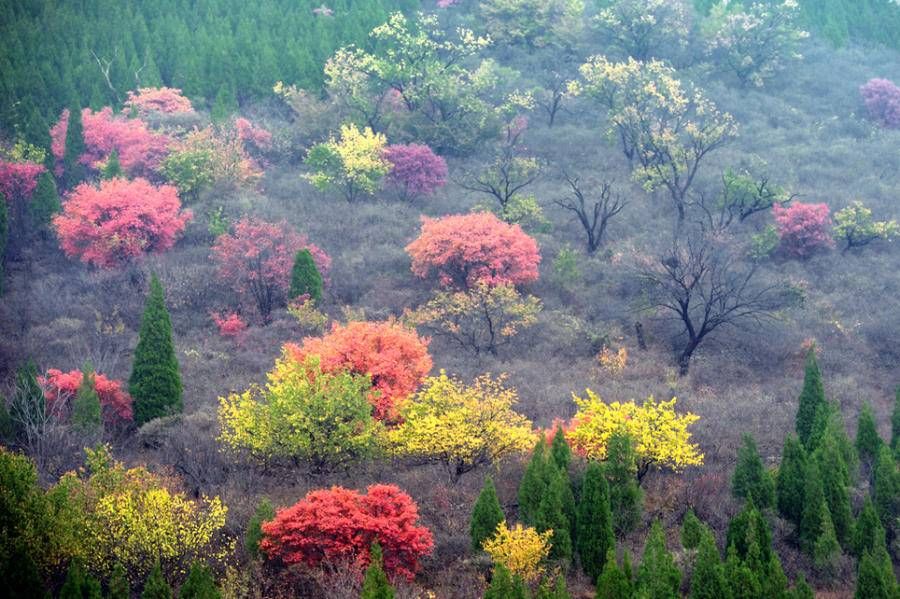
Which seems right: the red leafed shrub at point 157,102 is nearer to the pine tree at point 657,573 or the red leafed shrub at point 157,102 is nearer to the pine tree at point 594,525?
the pine tree at point 594,525

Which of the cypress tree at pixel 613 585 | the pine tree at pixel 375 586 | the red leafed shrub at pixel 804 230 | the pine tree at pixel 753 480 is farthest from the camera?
the red leafed shrub at pixel 804 230

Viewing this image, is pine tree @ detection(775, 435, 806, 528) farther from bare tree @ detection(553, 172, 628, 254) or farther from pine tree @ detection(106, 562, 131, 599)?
bare tree @ detection(553, 172, 628, 254)

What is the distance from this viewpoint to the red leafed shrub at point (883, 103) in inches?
3324

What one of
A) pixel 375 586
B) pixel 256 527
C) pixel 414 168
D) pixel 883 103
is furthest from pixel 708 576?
pixel 883 103

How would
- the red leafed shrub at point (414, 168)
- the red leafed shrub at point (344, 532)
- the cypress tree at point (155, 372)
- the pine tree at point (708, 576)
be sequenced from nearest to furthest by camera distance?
the pine tree at point (708, 576) < the red leafed shrub at point (344, 532) < the cypress tree at point (155, 372) < the red leafed shrub at point (414, 168)

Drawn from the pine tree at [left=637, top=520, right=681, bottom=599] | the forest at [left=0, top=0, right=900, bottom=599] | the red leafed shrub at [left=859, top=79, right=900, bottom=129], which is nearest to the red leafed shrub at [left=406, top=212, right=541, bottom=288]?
the forest at [left=0, top=0, right=900, bottom=599]

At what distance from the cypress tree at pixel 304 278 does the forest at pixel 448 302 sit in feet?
0.70

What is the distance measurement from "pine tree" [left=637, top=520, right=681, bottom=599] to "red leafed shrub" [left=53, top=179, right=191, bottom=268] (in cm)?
3843

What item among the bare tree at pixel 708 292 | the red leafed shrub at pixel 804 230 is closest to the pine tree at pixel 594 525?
the bare tree at pixel 708 292

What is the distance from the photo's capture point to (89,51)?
86188 mm

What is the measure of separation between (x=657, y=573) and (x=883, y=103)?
64820 mm

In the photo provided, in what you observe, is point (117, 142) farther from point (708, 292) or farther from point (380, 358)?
point (708, 292)

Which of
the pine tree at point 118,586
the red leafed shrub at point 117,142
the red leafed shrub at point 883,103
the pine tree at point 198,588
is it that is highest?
the pine tree at point 198,588

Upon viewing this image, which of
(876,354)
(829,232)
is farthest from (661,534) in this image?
(829,232)
